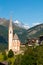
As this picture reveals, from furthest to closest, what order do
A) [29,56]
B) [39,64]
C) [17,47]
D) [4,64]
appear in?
[17,47]
[4,64]
[29,56]
[39,64]

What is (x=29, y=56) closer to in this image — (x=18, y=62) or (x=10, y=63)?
(x=18, y=62)

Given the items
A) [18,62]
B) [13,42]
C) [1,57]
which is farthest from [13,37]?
[18,62]

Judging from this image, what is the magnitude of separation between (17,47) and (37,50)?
58.4 meters

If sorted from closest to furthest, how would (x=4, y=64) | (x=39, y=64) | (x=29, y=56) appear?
1. (x=39, y=64)
2. (x=29, y=56)
3. (x=4, y=64)

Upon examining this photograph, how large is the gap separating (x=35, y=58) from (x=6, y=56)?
1361 inches

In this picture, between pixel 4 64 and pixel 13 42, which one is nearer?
pixel 4 64

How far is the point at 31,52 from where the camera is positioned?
63.2 meters

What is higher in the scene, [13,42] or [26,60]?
[13,42]

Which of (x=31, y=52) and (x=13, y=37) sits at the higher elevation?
(x=13, y=37)

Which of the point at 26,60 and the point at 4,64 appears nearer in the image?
the point at 26,60

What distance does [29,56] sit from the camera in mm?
61781

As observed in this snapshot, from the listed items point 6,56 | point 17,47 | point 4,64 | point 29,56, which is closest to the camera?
point 29,56

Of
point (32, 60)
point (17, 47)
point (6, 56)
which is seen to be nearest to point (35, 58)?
point (32, 60)

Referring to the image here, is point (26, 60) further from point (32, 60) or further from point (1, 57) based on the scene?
point (1, 57)
